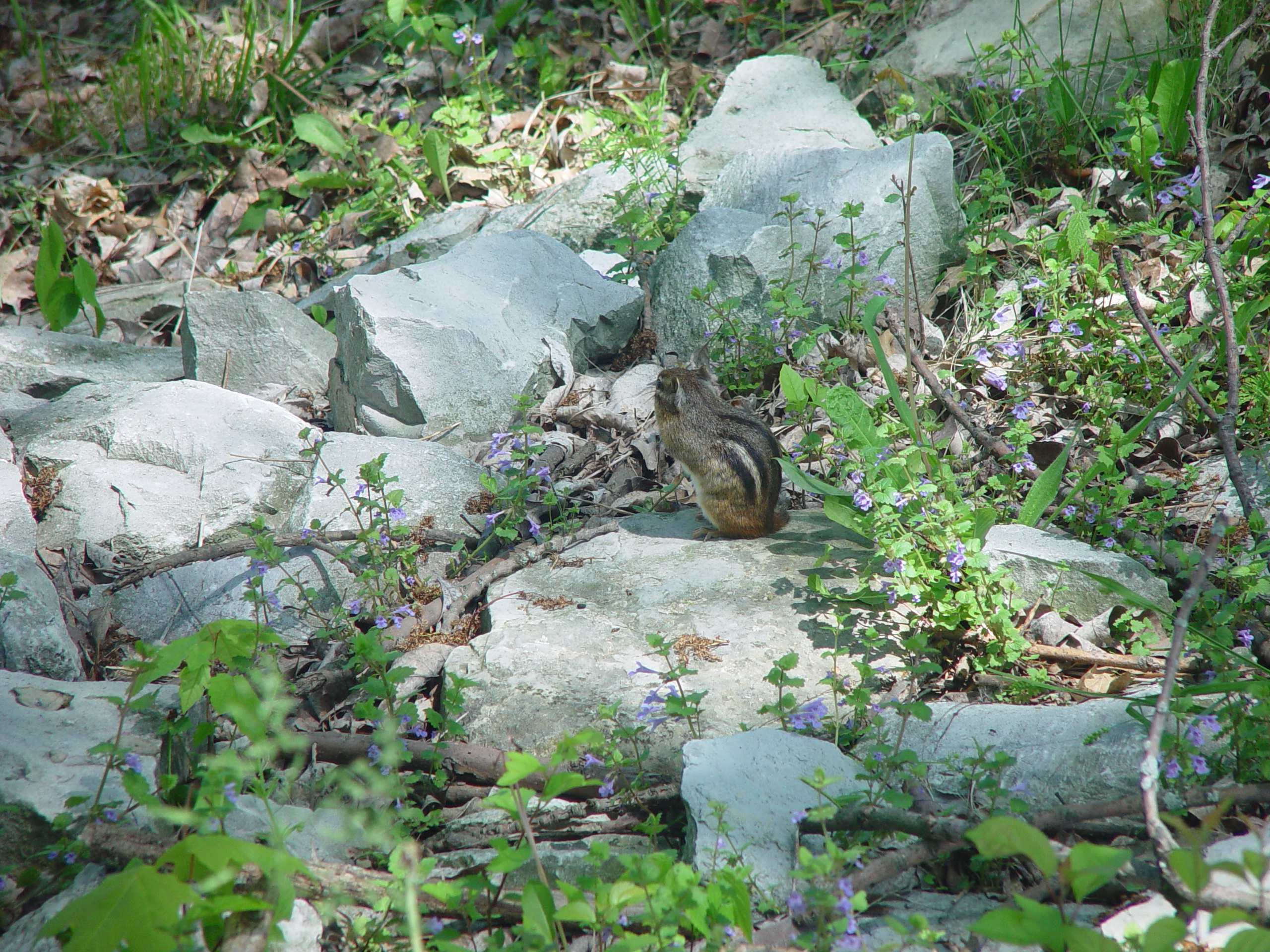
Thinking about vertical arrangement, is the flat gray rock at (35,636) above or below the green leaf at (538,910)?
below

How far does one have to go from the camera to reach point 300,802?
2652 millimetres

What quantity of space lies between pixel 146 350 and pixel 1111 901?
5.86 m

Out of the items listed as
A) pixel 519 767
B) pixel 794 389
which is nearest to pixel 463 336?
pixel 794 389

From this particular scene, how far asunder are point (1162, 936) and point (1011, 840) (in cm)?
25

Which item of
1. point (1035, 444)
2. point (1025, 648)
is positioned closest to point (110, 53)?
point (1035, 444)

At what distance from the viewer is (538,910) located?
181 centimetres

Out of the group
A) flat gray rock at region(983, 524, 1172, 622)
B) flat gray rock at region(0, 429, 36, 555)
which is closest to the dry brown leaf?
flat gray rock at region(0, 429, 36, 555)

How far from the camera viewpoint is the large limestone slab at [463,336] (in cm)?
464

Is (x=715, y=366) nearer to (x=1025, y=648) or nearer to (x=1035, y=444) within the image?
(x=1035, y=444)

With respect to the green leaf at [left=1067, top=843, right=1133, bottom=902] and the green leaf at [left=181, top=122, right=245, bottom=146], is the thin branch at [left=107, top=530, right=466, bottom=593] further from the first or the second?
the green leaf at [left=181, top=122, right=245, bottom=146]

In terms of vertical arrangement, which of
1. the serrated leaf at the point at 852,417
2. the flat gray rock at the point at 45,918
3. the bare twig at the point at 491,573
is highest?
the serrated leaf at the point at 852,417

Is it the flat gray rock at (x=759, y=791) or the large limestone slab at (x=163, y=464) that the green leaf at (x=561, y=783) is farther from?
the large limestone slab at (x=163, y=464)

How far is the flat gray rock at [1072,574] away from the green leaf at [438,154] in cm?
511

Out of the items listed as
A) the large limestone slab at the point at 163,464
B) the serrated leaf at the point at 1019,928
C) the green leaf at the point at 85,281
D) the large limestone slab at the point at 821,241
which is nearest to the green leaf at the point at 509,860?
the serrated leaf at the point at 1019,928
